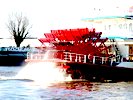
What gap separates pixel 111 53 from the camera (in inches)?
1145

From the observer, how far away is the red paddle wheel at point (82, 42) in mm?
28292

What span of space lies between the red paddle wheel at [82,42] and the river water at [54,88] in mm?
1471

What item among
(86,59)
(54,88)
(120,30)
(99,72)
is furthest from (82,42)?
(54,88)

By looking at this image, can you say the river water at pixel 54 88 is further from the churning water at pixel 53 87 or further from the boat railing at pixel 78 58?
the boat railing at pixel 78 58

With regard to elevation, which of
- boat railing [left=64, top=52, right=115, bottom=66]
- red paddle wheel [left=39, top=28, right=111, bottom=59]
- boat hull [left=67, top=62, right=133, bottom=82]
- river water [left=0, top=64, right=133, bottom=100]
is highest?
red paddle wheel [left=39, top=28, right=111, bottom=59]

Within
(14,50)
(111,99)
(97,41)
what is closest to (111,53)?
(97,41)

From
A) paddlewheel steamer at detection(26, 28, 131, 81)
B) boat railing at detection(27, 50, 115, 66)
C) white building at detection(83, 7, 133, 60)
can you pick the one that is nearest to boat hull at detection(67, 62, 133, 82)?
paddlewheel steamer at detection(26, 28, 131, 81)

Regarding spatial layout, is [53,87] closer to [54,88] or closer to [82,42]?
[54,88]

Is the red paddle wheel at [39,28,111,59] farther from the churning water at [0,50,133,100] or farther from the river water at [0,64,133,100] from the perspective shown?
the river water at [0,64,133,100]

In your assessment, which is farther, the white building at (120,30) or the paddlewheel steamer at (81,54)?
the white building at (120,30)

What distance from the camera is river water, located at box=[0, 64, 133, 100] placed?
21172mm

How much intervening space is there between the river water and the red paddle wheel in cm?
147

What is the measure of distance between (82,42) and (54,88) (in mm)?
5721

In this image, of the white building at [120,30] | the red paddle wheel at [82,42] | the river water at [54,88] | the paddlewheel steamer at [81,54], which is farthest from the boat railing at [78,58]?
the white building at [120,30]
